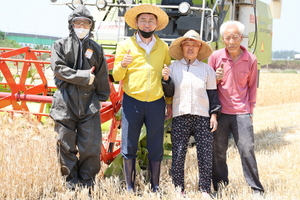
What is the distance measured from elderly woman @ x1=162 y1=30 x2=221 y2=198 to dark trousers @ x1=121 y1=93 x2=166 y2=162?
5.8 inches

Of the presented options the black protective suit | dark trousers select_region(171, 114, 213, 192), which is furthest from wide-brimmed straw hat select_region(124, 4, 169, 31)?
dark trousers select_region(171, 114, 213, 192)

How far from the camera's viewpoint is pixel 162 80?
3799mm

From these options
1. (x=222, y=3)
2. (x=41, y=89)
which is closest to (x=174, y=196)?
(x=41, y=89)

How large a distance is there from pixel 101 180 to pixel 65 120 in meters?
0.70

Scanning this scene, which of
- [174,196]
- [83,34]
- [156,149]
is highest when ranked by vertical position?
[83,34]

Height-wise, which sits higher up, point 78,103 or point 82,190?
point 78,103

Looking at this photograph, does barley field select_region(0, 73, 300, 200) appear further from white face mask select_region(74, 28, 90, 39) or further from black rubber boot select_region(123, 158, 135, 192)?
white face mask select_region(74, 28, 90, 39)

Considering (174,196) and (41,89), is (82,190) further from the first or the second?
(41,89)

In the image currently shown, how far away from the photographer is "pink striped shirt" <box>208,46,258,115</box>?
3.95m

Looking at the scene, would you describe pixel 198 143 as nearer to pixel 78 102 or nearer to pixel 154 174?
pixel 154 174

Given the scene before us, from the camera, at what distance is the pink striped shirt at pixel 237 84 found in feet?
13.0

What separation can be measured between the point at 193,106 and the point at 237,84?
51cm

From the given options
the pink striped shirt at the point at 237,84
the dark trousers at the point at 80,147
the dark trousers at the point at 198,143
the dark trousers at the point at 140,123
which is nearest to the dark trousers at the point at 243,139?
the pink striped shirt at the point at 237,84

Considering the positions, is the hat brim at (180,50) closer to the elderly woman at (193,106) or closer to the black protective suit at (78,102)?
the elderly woman at (193,106)
